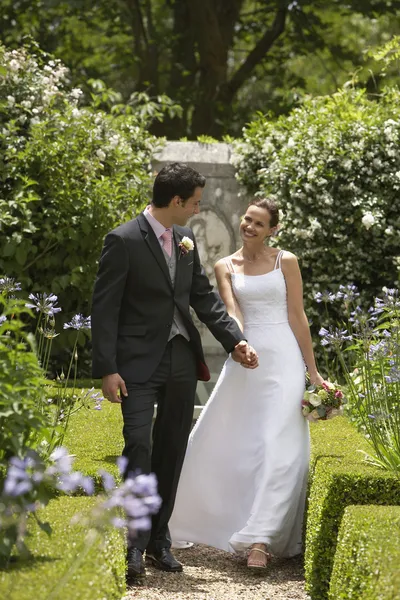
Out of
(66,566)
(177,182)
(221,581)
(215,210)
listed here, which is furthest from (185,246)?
(215,210)

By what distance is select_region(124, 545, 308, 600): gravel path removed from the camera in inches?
171

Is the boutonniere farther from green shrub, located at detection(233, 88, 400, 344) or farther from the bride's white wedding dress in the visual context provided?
green shrub, located at detection(233, 88, 400, 344)

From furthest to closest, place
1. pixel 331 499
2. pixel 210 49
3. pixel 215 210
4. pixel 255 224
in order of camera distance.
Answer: pixel 210 49 < pixel 215 210 < pixel 255 224 < pixel 331 499

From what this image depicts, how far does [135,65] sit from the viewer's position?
55.1ft

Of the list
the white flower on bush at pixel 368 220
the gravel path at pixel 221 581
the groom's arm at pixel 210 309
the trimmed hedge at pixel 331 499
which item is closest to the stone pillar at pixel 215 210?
the white flower on bush at pixel 368 220

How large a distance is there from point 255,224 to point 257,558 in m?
1.69

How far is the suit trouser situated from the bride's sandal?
0.39 m

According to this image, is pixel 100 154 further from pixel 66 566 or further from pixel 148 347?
pixel 66 566

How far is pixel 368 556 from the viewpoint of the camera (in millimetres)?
3256

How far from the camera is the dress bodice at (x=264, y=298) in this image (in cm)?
536

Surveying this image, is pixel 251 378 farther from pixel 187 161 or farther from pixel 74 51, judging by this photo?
pixel 74 51

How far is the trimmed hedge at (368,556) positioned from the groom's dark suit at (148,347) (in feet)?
3.30

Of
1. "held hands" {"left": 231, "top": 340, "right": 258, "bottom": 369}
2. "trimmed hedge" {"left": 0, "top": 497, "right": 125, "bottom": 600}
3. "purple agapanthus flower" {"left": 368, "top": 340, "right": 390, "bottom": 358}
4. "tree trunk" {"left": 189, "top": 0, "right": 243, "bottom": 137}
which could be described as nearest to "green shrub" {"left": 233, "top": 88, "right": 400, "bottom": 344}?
"purple agapanthus flower" {"left": 368, "top": 340, "right": 390, "bottom": 358}

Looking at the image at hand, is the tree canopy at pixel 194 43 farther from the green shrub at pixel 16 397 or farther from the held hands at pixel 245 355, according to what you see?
the green shrub at pixel 16 397
